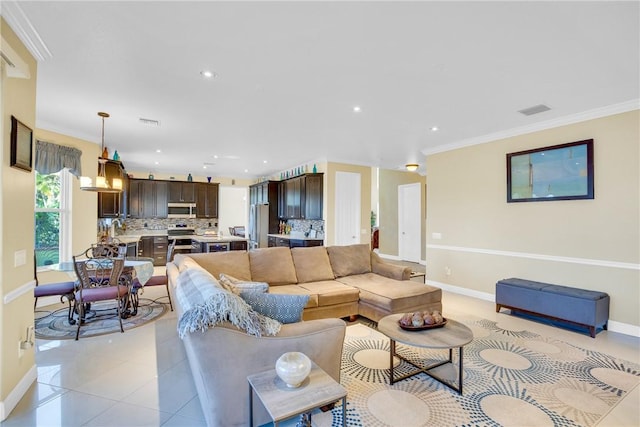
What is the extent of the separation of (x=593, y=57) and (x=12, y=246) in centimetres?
479

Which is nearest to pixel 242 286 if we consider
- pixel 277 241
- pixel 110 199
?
pixel 110 199

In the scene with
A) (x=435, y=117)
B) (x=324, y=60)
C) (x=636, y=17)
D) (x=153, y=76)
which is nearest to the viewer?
(x=636, y=17)

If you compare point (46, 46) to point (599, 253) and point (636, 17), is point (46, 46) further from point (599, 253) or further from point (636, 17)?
point (599, 253)

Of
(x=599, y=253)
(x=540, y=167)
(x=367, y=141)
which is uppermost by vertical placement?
(x=367, y=141)

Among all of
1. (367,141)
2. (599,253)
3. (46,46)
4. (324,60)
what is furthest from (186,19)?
(599,253)

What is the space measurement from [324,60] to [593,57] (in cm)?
227

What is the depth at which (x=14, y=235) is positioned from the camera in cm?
223

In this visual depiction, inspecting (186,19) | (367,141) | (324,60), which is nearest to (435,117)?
(367,141)

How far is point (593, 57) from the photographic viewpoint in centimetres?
260

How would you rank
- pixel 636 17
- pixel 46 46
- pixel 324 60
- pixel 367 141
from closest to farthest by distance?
pixel 636 17 → pixel 46 46 → pixel 324 60 → pixel 367 141

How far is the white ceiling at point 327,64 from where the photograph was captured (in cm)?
205

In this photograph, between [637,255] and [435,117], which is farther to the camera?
[435,117]

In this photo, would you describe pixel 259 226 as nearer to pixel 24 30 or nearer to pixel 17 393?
pixel 17 393

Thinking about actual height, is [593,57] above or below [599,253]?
above
